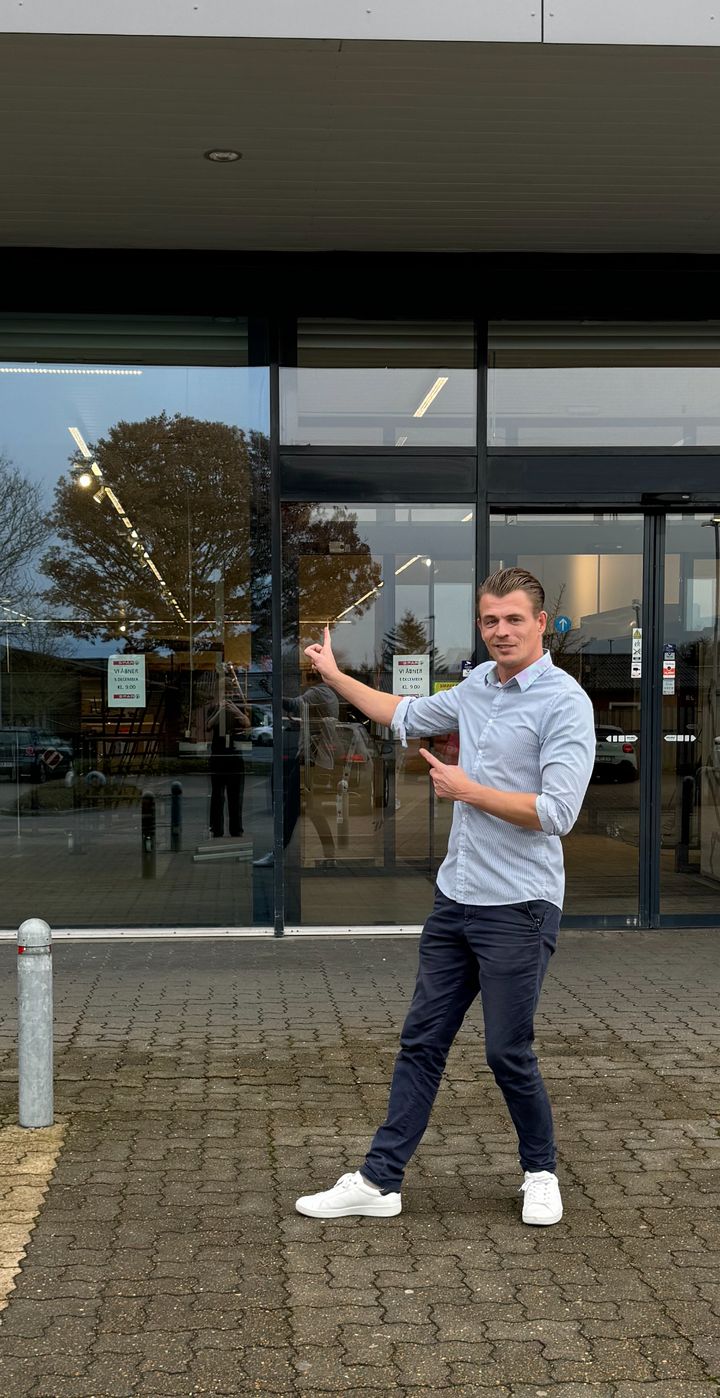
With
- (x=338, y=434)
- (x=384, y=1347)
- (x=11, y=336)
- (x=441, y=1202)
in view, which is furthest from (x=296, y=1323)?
(x=11, y=336)

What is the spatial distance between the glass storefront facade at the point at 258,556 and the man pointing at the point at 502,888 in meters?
4.25

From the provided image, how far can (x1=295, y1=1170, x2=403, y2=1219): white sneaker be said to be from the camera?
3932 millimetres

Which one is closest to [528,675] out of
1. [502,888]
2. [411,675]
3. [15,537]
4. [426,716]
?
[426,716]

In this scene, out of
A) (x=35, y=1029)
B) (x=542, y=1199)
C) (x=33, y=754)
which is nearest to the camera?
(x=542, y=1199)

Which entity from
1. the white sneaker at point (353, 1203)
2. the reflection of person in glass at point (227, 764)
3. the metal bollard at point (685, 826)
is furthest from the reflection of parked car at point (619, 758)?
the white sneaker at point (353, 1203)

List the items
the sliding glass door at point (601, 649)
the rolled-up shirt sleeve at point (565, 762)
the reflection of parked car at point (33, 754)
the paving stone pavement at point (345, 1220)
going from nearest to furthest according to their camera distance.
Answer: the paving stone pavement at point (345, 1220) < the rolled-up shirt sleeve at point (565, 762) < the reflection of parked car at point (33, 754) < the sliding glass door at point (601, 649)

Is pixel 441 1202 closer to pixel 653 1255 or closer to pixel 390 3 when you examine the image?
pixel 653 1255

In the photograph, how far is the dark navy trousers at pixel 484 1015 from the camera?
3.76 m

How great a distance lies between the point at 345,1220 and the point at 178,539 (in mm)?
5231

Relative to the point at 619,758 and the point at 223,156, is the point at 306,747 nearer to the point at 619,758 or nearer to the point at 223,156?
the point at 619,758

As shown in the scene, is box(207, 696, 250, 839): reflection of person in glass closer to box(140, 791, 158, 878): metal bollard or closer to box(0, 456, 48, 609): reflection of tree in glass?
box(140, 791, 158, 878): metal bollard

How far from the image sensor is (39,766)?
Result: 8.18 m

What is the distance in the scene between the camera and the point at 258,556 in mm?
8203

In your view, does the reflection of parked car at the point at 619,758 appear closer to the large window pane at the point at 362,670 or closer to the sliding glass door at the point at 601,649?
the sliding glass door at the point at 601,649
